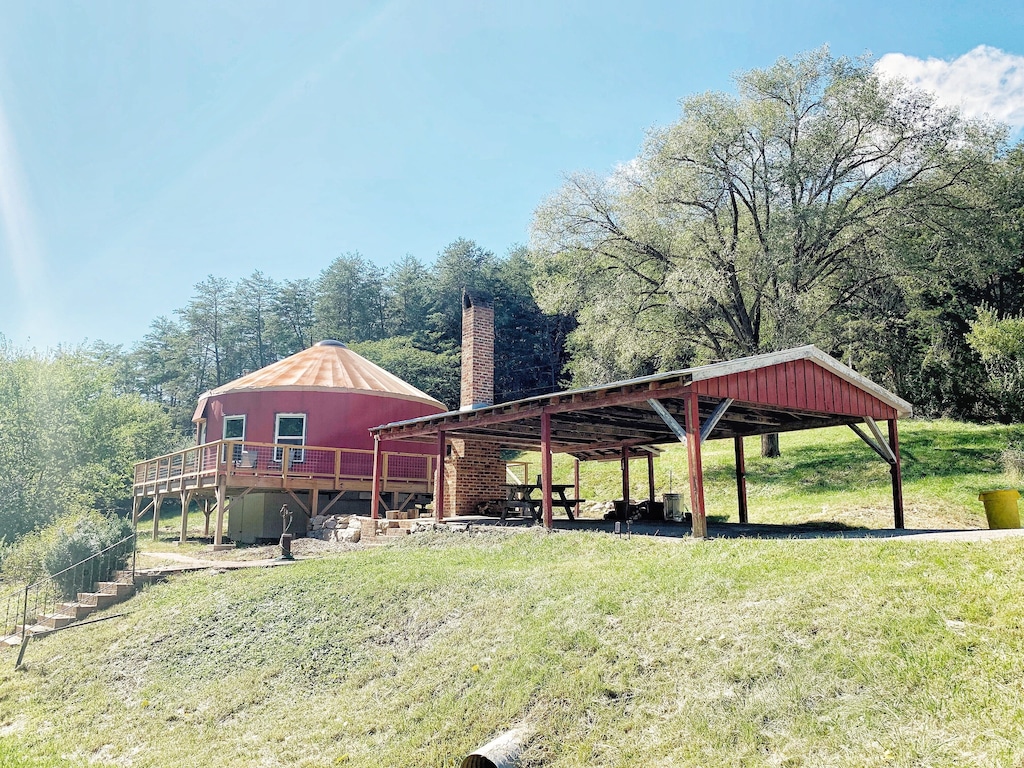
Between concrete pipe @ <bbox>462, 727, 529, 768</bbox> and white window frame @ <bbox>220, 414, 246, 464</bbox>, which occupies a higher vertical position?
white window frame @ <bbox>220, 414, 246, 464</bbox>

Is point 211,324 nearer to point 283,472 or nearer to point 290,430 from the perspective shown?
point 290,430

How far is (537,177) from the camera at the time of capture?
2512cm

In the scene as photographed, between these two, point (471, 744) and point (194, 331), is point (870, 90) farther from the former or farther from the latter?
point (194, 331)

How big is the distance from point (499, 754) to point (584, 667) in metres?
1.13

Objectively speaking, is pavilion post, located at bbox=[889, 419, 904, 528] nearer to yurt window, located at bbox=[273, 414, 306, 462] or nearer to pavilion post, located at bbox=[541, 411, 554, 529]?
pavilion post, located at bbox=[541, 411, 554, 529]

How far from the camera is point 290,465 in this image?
19391 mm

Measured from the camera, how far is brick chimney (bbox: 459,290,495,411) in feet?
51.3

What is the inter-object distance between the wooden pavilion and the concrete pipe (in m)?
5.17

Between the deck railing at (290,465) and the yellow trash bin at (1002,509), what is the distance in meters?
12.1

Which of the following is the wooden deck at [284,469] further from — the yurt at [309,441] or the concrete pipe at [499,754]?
the concrete pipe at [499,754]

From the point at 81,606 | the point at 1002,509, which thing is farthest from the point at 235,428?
the point at 1002,509

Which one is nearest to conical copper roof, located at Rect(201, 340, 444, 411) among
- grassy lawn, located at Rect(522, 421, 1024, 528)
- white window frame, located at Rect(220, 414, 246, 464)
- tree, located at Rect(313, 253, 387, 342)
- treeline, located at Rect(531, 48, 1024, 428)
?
white window frame, located at Rect(220, 414, 246, 464)

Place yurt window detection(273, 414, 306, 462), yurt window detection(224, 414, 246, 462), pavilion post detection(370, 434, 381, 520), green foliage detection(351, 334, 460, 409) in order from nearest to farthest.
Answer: pavilion post detection(370, 434, 381, 520)
yurt window detection(273, 414, 306, 462)
yurt window detection(224, 414, 246, 462)
green foliage detection(351, 334, 460, 409)

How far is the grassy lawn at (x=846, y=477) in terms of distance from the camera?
15.9 m
